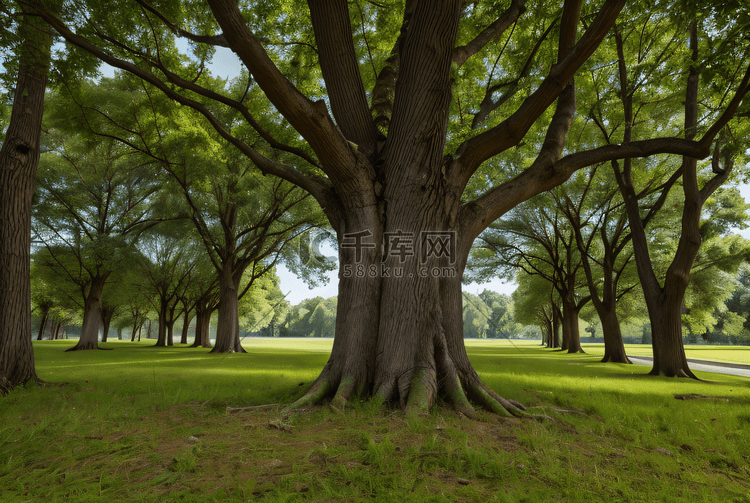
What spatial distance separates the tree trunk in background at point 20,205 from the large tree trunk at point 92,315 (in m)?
16.7

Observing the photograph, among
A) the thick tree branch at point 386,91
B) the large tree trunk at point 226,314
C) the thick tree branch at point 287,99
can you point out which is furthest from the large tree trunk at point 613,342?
the large tree trunk at point 226,314

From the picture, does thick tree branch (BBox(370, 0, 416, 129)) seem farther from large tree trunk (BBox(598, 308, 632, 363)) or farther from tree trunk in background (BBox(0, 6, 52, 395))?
large tree trunk (BBox(598, 308, 632, 363))

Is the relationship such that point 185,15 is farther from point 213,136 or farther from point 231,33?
point 231,33

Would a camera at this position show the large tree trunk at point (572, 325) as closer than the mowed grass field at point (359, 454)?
No

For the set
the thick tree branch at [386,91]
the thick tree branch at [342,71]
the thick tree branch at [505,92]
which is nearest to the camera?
the thick tree branch at [342,71]

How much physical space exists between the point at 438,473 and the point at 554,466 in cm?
84

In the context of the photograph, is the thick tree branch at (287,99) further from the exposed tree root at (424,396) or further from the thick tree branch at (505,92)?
the thick tree branch at (505,92)

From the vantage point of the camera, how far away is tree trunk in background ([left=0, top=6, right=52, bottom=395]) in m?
5.70

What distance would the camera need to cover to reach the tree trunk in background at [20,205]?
5.70 metres

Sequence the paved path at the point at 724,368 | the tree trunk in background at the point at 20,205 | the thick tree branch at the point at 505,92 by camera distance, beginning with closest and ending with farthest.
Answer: the tree trunk in background at the point at 20,205, the thick tree branch at the point at 505,92, the paved path at the point at 724,368

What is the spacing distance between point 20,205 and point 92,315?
58.2ft

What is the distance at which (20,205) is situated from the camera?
19.8ft

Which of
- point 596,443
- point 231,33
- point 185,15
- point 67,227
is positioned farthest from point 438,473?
point 67,227

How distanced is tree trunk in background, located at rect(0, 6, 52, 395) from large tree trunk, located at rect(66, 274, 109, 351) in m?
16.7
